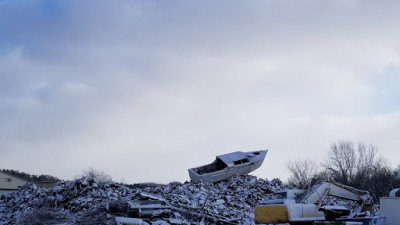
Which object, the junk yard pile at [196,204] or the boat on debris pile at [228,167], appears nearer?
the junk yard pile at [196,204]

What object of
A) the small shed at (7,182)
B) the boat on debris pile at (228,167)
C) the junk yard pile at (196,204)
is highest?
the small shed at (7,182)

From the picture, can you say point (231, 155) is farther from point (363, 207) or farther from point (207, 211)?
point (363, 207)

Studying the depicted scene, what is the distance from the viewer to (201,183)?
81.5 ft

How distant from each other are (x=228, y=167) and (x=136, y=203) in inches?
403

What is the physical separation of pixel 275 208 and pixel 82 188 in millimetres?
11252

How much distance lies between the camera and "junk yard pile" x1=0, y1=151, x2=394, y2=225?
12664 millimetres

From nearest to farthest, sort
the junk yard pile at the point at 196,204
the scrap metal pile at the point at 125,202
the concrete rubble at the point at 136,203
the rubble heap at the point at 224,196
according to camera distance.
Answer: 1. the junk yard pile at the point at 196,204
2. the concrete rubble at the point at 136,203
3. the scrap metal pile at the point at 125,202
4. the rubble heap at the point at 224,196

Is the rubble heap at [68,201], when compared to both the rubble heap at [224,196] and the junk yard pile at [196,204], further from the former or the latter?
the rubble heap at [224,196]

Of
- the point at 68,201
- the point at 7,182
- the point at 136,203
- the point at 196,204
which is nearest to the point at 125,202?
the point at 136,203

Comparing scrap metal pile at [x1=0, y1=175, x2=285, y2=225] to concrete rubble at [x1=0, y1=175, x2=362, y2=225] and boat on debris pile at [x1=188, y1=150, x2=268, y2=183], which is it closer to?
concrete rubble at [x1=0, y1=175, x2=362, y2=225]

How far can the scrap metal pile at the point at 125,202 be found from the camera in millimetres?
16938

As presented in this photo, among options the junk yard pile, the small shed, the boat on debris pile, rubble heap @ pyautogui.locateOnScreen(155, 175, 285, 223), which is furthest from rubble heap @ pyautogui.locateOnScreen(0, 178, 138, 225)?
the small shed

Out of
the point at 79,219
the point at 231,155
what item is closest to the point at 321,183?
the point at 79,219

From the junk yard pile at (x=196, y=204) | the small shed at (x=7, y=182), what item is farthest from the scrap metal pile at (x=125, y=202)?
the small shed at (x=7, y=182)
